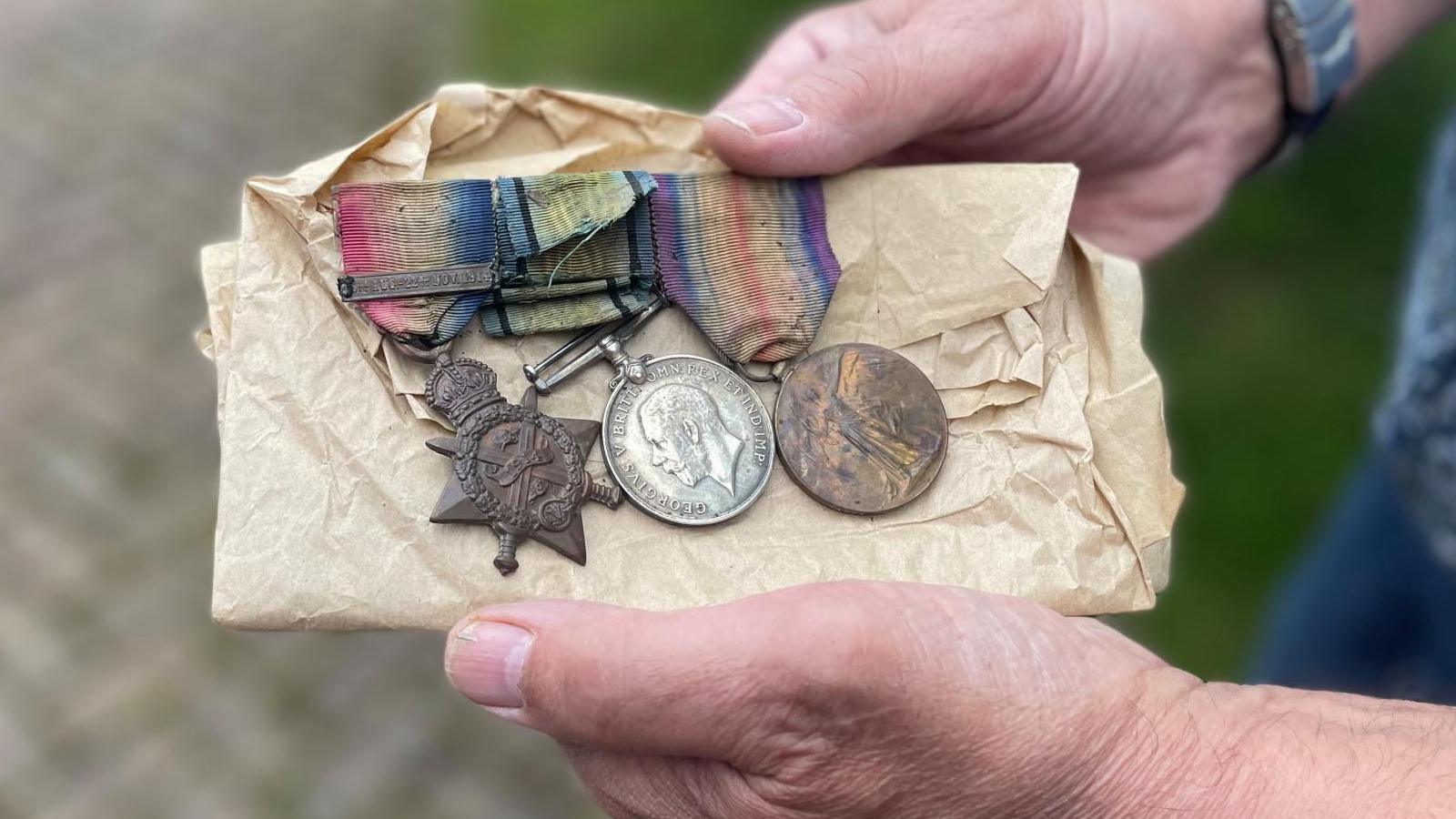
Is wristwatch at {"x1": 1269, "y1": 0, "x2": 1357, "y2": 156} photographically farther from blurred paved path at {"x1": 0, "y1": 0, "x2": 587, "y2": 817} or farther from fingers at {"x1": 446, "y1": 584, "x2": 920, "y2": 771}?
blurred paved path at {"x1": 0, "y1": 0, "x2": 587, "y2": 817}

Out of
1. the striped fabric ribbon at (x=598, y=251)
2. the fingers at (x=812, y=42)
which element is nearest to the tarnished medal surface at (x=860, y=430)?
the striped fabric ribbon at (x=598, y=251)

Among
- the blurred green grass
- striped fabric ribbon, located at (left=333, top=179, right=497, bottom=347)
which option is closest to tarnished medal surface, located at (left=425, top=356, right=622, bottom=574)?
striped fabric ribbon, located at (left=333, top=179, right=497, bottom=347)

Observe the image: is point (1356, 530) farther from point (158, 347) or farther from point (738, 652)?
point (158, 347)

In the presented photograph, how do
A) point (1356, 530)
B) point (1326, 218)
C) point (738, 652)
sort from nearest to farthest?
point (738, 652), point (1356, 530), point (1326, 218)

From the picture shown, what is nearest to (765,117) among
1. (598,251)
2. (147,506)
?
(598,251)

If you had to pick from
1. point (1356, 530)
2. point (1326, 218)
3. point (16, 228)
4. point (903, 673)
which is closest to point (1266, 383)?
point (1326, 218)

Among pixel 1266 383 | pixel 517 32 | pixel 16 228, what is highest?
pixel 517 32

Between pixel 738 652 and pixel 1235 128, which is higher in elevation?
pixel 1235 128
